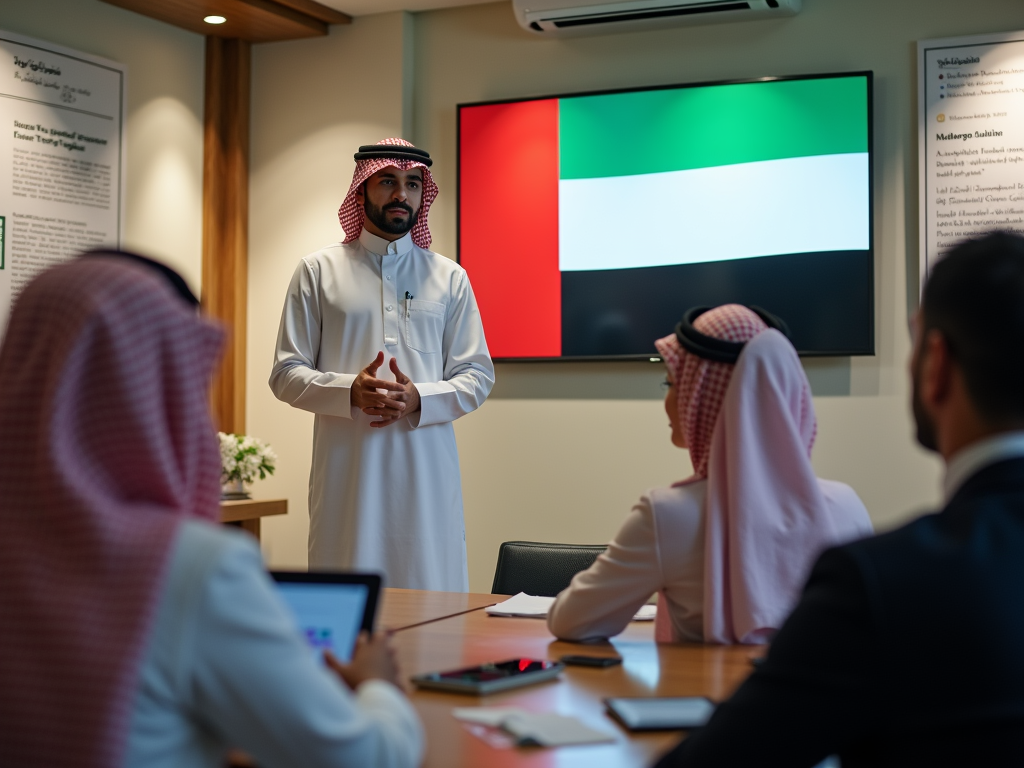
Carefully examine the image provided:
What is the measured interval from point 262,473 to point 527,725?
343cm

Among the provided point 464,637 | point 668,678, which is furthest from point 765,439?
point 464,637

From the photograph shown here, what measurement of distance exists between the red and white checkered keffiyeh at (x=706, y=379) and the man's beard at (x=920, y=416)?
2.87 feet

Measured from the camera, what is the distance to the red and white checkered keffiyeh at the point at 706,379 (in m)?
2.18

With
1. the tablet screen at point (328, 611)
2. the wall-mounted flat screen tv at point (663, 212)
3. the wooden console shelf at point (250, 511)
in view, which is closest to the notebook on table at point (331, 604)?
the tablet screen at point (328, 611)

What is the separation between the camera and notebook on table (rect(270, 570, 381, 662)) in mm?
1658

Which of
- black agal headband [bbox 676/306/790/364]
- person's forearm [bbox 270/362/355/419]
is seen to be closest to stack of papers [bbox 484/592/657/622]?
black agal headband [bbox 676/306/790/364]

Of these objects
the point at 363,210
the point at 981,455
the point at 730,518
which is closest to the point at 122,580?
the point at 981,455

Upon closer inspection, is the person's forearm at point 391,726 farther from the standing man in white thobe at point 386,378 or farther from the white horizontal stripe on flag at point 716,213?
the white horizontal stripe on flag at point 716,213

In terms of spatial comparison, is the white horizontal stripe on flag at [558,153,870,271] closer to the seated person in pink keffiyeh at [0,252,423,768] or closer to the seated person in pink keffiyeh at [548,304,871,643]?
the seated person in pink keffiyeh at [548,304,871,643]

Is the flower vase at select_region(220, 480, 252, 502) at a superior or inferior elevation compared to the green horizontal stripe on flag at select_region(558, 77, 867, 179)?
inferior

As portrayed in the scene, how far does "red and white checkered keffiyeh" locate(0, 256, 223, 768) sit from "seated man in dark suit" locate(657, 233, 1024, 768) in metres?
0.60

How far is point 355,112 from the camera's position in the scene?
16.5 feet

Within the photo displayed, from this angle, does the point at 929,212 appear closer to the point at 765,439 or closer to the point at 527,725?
the point at 765,439

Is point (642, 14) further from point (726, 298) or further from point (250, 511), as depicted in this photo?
point (250, 511)
